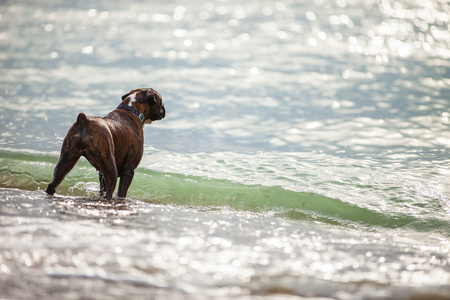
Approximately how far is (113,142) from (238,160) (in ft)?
12.0

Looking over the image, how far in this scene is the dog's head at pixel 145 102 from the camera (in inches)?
259

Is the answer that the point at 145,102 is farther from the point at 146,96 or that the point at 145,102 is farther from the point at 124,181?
the point at 124,181

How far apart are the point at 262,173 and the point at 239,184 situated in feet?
2.41

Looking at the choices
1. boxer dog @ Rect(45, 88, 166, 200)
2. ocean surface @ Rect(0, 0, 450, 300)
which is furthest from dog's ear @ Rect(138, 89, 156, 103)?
ocean surface @ Rect(0, 0, 450, 300)

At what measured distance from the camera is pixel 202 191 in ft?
23.9

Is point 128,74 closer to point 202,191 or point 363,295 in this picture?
point 202,191

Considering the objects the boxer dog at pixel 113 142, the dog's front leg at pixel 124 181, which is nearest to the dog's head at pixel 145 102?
the boxer dog at pixel 113 142

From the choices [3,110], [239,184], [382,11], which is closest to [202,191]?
[239,184]

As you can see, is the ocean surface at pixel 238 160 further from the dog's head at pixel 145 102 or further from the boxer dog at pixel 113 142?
the dog's head at pixel 145 102

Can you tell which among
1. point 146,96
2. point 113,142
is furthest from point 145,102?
point 113,142

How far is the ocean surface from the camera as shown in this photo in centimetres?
328

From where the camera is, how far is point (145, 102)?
6.62 m

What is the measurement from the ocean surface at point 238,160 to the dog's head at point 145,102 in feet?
3.75

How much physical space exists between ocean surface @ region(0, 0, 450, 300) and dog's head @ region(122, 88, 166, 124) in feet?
3.75
